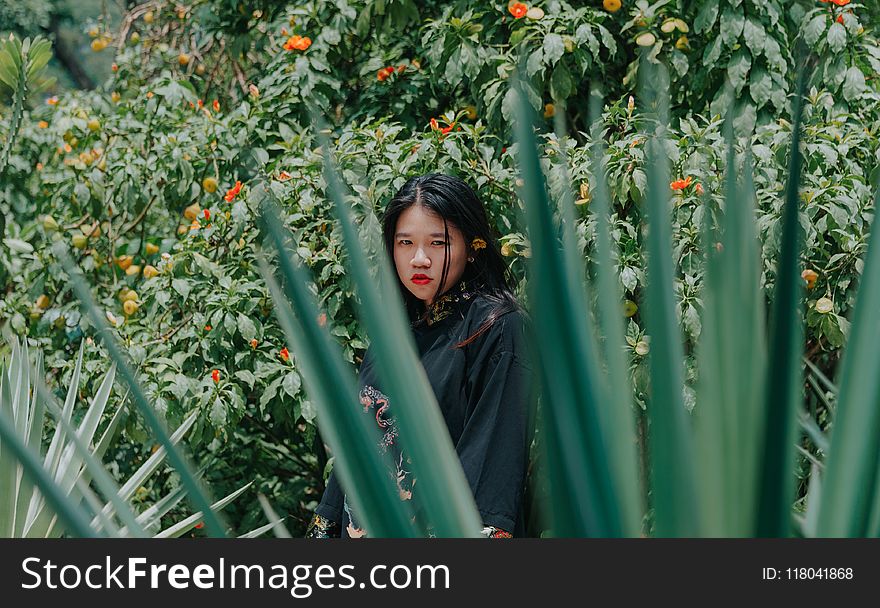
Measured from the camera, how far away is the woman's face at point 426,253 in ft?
6.58

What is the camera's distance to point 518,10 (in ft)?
9.94

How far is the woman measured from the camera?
180 cm

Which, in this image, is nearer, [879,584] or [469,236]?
[879,584]

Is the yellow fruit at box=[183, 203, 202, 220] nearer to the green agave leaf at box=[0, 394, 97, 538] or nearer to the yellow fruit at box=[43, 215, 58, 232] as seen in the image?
the yellow fruit at box=[43, 215, 58, 232]

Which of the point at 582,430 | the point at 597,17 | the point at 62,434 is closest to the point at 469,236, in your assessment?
the point at 62,434

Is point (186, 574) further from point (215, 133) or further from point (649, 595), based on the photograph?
point (215, 133)

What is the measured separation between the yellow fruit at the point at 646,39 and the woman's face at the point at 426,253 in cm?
125

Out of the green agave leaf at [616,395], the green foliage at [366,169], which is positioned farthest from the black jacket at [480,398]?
the green agave leaf at [616,395]

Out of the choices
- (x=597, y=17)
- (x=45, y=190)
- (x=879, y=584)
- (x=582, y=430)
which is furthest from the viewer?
(x=45, y=190)

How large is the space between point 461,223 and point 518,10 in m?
1.27

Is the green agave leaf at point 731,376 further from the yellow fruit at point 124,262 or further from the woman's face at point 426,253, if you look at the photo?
the yellow fruit at point 124,262

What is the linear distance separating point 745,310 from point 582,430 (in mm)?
143

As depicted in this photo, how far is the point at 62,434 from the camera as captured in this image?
88.3 inches

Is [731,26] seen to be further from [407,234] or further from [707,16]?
[407,234]
